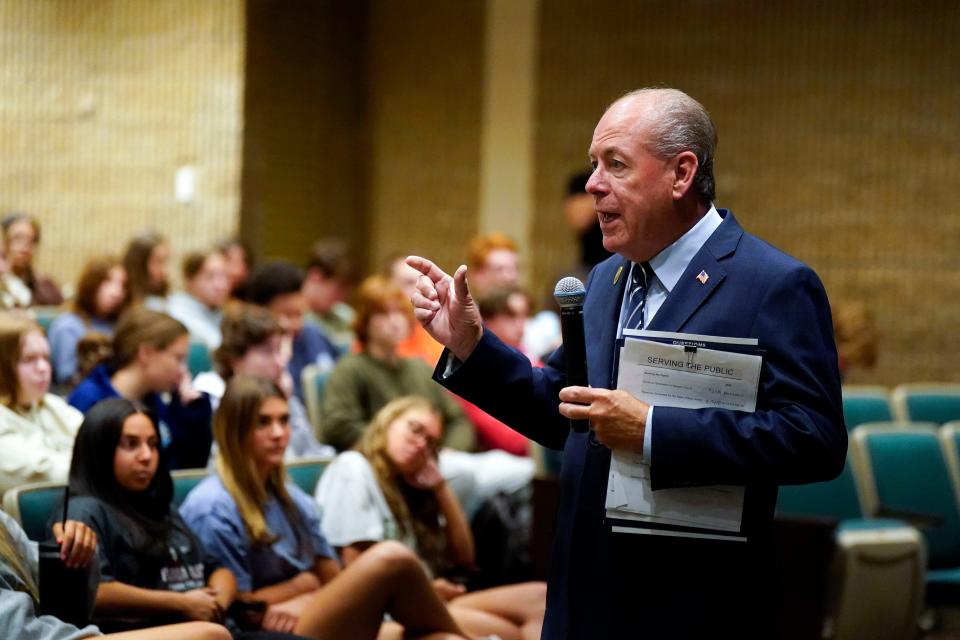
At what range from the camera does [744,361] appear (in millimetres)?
Answer: 1702

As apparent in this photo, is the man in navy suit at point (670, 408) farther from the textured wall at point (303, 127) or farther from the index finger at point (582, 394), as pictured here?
the textured wall at point (303, 127)

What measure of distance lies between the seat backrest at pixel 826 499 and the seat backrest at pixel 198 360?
7.75 feet

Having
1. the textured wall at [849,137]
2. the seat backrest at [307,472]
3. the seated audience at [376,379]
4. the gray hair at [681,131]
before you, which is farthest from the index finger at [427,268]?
the textured wall at [849,137]

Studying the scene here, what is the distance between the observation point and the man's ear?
179cm

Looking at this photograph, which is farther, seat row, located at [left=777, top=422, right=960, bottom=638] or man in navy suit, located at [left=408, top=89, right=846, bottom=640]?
seat row, located at [left=777, top=422, right=960, bottom=638]

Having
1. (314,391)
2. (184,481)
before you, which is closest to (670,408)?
(184,481)

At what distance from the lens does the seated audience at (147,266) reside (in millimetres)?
5754

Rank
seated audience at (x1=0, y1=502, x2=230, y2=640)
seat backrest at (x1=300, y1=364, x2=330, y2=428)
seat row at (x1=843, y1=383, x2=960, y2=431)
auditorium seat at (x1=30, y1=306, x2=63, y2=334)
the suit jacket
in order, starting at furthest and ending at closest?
1. auditorium seat at (x1=30, y1=306, x2=63, y2=334)
2. seat row at (x1=843, y1=383, x2=960, y2=431)
3. seat backrest at (x1=300, y1=364, x2=330, y2=428)
4. seated audience at (x1=0, y1=502, x2=230, y2=640)
5. the suit jacket

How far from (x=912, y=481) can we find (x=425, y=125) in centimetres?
461

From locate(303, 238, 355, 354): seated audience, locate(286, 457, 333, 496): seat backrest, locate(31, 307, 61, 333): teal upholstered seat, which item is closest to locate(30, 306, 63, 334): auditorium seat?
locate(31, 307, 61, 333): teal upholstered seat

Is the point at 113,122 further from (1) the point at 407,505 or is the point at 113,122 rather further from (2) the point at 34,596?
(2) the point at 34,596

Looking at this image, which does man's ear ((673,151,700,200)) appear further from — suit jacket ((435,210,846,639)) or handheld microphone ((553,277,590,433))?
handheld microphone ((553,277,590,433))

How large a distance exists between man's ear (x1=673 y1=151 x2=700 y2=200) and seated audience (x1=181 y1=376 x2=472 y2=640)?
56.7 inches

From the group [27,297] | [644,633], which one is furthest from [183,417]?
[644,633]
